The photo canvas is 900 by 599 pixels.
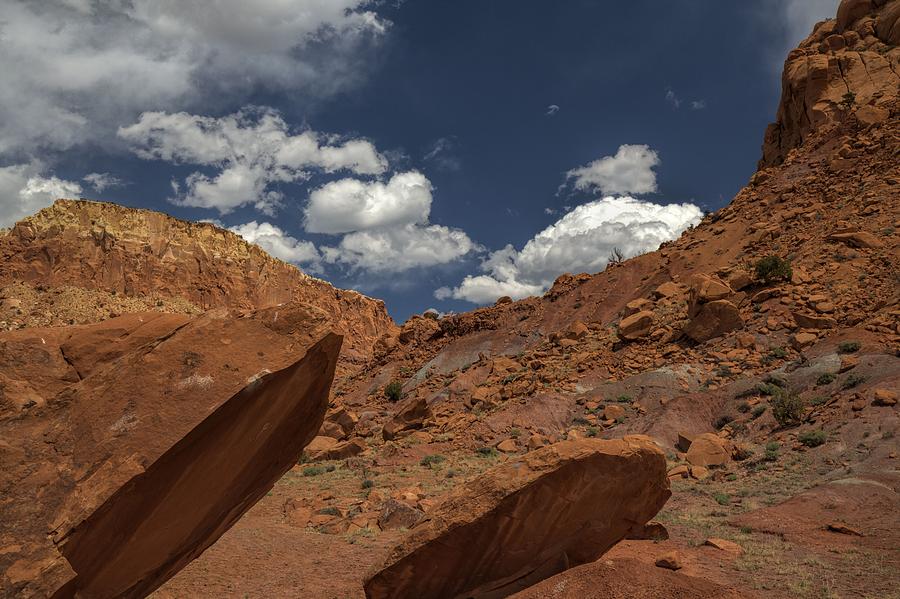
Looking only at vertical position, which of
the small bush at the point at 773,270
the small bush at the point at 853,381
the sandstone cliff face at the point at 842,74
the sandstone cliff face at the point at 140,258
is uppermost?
the sandstone cliff face at the point at 140,258

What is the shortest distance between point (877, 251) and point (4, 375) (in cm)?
2968

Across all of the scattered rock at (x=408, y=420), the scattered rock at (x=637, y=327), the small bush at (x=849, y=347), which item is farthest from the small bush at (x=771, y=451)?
the scattered rock at (x=408, y=420)

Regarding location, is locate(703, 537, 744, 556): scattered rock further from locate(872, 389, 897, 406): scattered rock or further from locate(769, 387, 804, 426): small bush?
locate(769, 387, 804, 426): small bush

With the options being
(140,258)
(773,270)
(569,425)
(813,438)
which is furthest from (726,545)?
(140,258)

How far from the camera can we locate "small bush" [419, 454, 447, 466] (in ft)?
67.5

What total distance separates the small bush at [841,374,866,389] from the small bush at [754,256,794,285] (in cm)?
888

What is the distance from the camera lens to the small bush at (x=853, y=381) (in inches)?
683

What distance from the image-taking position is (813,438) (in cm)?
1562

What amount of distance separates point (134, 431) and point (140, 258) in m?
91.1

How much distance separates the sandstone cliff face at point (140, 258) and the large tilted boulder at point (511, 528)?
2550 inches

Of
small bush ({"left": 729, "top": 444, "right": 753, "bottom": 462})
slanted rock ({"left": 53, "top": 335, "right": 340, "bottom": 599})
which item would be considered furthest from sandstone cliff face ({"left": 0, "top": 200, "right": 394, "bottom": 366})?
slanted rock ({"left": 53, "top": 335, "right": 340, "bottom": 599})

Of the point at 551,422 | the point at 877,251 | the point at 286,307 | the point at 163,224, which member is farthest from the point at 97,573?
the point at 163,224

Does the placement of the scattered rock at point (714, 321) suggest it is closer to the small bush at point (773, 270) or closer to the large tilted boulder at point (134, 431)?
the small bush at point (773, 270)

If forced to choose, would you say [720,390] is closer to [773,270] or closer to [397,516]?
[773,270]
